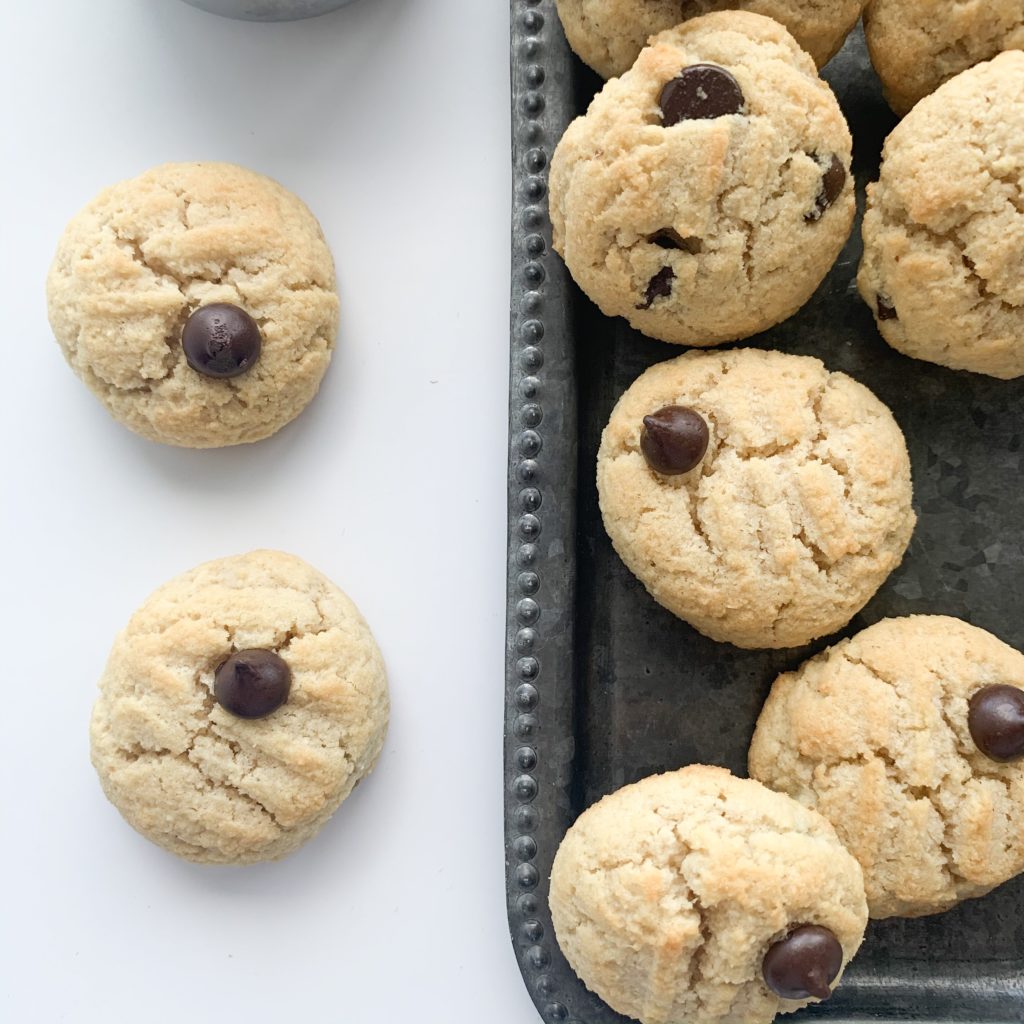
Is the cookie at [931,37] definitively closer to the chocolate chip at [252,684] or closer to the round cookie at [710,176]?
the round cookie at [710,176]

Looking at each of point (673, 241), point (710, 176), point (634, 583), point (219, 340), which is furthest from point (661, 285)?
point (219, 340)

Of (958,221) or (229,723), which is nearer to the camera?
(958,221)

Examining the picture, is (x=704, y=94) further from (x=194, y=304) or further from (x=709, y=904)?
(x=709, y=904)

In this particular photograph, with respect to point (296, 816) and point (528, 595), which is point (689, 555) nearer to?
point (528, 595)

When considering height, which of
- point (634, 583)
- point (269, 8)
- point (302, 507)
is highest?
point (269, 8)

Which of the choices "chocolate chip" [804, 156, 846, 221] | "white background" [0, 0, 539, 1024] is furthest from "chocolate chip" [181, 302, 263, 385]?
"chocolate chip" [804, 156, 846, 221]

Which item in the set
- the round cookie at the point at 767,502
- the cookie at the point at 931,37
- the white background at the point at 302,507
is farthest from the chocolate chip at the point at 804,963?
the cookie at the point at 931,37

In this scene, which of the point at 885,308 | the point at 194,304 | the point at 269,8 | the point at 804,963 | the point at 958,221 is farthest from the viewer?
the point at 269,8
